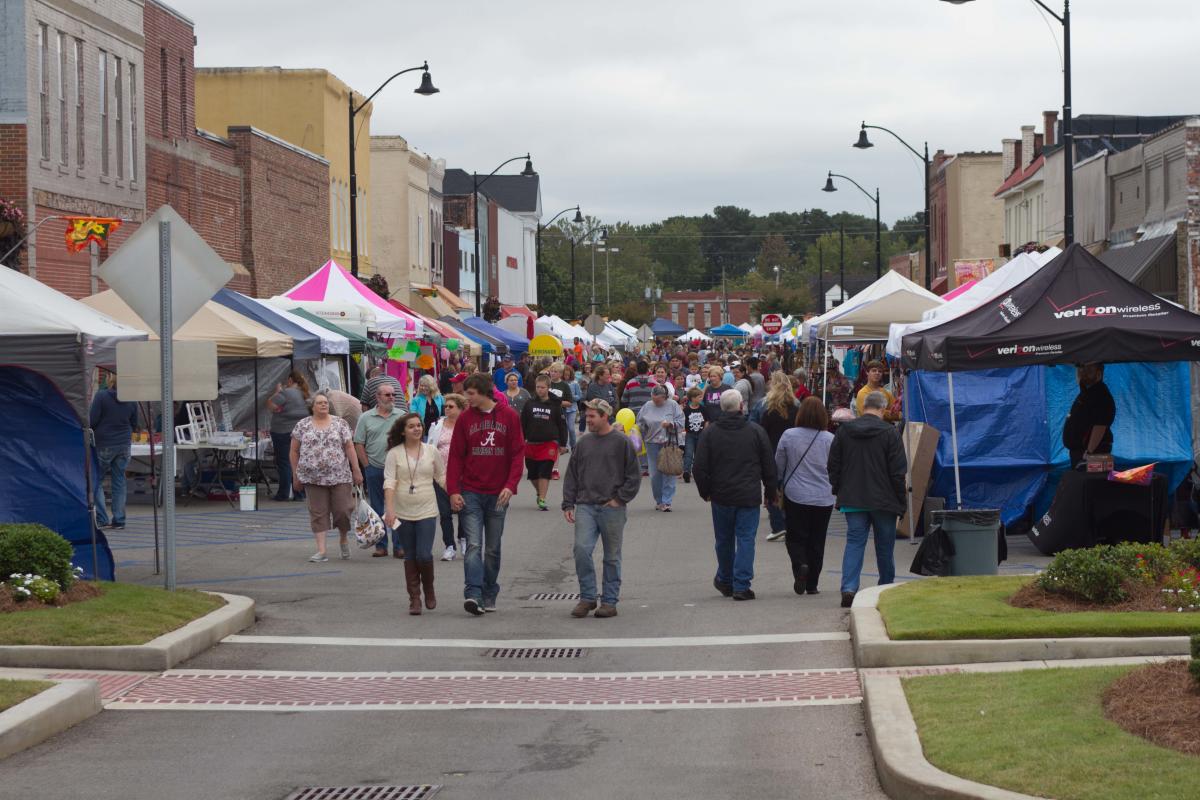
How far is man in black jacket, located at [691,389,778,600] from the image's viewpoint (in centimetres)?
1375

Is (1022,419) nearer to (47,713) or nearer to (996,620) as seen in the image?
(996,620)

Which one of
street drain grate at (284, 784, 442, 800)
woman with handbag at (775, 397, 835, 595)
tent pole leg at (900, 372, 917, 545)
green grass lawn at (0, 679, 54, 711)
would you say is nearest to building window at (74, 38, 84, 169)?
tent pole leg at (900, 372, 917, 545)

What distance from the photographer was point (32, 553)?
38.4ft

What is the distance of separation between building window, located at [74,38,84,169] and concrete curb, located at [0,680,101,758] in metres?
21.4

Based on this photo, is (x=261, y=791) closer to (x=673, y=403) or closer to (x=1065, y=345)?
(x=1065, y=345)

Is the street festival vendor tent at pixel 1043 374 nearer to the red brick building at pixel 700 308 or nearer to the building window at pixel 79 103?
the building window at pixel 79 103

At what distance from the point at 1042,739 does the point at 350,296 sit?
22.4 m

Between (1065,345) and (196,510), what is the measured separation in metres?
12.1

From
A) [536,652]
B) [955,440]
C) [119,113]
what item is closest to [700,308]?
[119,113]

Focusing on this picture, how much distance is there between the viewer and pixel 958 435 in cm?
1828

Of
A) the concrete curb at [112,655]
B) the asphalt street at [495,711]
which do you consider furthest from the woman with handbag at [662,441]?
the concrete curb at [112,655]

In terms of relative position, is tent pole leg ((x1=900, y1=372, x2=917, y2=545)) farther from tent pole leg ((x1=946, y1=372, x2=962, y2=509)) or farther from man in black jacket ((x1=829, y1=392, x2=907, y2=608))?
man in black jacket ((x1=829, y1=392, x2=907, y2=608))

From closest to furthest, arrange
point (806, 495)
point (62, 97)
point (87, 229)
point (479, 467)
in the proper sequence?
point (479, 467), point (806, 495), point (87, 229), point (62, 97)

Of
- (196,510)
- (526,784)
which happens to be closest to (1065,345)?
(526,784)
